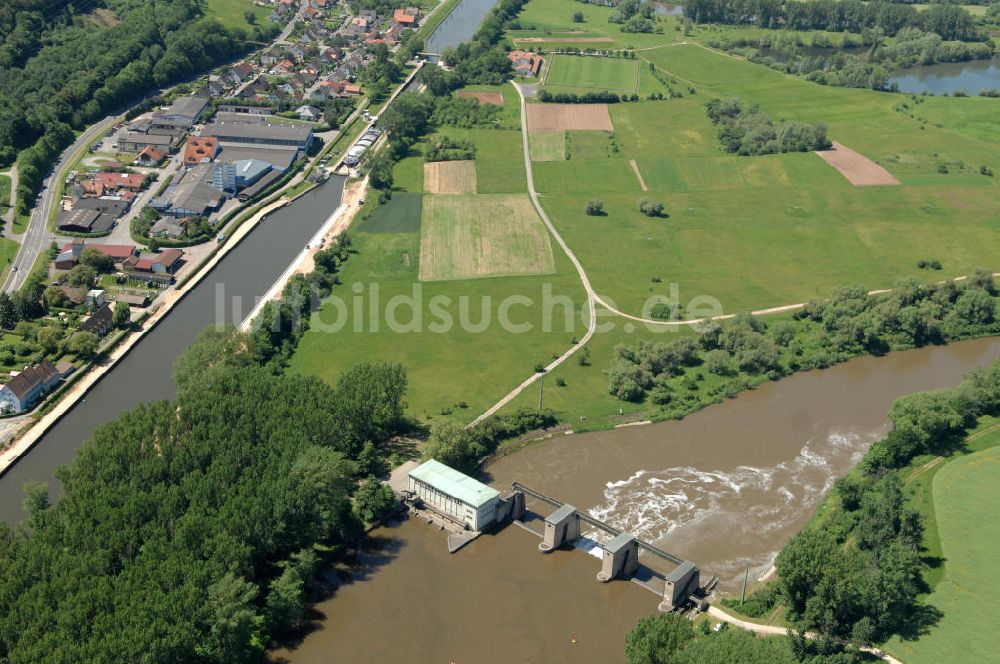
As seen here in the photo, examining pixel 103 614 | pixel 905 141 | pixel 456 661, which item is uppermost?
pixel 905 141

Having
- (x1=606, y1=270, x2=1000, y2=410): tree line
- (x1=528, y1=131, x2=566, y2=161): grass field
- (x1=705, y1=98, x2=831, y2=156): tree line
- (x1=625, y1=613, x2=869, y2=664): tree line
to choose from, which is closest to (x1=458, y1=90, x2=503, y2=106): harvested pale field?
(x1=528, y1=131, x2=566, y2=161): grass field

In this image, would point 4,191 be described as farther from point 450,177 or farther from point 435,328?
point 435,328

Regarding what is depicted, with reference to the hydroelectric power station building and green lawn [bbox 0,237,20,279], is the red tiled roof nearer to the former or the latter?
green lawn [bbox 0,237,20,279]

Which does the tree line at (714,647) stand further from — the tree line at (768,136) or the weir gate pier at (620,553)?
the tree line at (768,136)

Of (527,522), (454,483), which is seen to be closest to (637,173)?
(527,522)

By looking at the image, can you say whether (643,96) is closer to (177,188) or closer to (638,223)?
(638,223)

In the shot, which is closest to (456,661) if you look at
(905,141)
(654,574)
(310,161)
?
(654,574)
